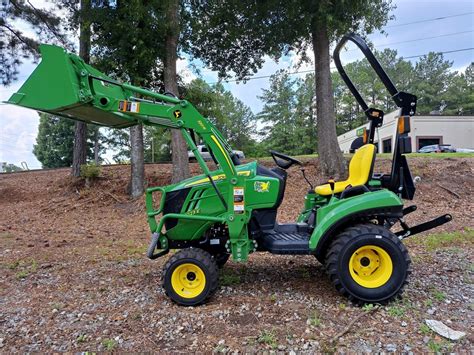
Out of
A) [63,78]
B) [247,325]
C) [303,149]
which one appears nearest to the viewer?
[247,325]

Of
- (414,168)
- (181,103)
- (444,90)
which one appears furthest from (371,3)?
(444,90)

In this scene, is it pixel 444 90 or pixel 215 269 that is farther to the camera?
pixel 444 90

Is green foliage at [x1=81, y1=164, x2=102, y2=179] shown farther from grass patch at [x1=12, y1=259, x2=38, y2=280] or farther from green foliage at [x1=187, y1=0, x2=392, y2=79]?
grass patch at [x1=12, y1=259, x2=38, y2=280]

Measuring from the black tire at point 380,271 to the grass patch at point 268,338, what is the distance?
91 cm

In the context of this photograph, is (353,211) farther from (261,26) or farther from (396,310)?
(261,26)

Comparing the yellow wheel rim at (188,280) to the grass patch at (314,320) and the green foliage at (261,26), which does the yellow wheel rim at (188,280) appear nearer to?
the grass patch at (314,320)

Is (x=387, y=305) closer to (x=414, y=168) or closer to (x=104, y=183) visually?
(x=414, y=168)

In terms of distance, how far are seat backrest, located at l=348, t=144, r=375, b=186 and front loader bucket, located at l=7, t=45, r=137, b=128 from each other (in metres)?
2.70

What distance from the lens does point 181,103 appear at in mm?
3785

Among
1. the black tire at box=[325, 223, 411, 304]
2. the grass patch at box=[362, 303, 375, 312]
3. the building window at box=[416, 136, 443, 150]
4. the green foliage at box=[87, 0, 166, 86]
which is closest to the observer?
the grass patch at box=[362, 303, 375, 312]

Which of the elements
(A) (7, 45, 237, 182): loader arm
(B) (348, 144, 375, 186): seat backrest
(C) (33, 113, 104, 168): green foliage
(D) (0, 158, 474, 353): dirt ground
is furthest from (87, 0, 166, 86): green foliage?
(C) (33, 113, 104, 168): green foliage

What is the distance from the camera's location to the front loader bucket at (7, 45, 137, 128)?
3.47 metres

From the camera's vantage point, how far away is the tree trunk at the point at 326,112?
10094 mm

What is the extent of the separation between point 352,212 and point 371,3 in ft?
26.5
